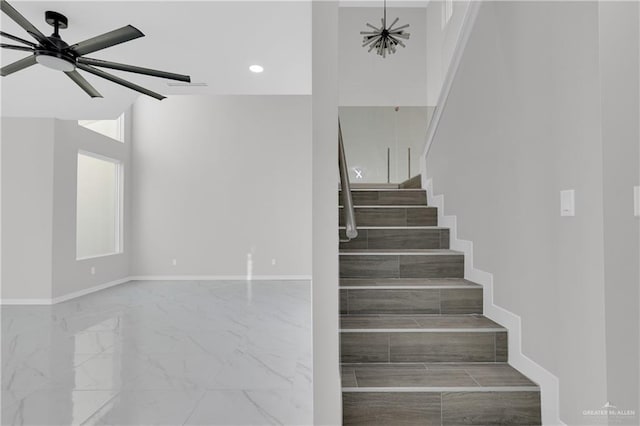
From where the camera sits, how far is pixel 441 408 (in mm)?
1779

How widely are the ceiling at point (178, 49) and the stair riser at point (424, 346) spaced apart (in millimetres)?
2747

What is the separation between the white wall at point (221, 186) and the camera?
7332 mm

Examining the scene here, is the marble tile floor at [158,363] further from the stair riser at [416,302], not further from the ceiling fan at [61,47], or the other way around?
the ceiling fan at [61,47]

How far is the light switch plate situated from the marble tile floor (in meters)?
1.76

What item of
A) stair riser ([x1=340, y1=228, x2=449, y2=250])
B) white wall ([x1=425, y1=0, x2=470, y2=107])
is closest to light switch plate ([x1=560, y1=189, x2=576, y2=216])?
stair riser ([x1=340, y1=228, x2=449, y2=250])

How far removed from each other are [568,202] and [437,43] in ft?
13.9

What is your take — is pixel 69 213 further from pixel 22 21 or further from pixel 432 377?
pixel 432 377

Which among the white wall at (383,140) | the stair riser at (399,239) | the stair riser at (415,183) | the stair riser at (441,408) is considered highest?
the white wall at (383,140)

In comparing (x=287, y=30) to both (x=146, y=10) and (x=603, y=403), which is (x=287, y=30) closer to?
(x=146, y=10)

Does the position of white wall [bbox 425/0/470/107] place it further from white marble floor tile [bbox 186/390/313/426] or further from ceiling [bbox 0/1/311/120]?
white marble floor tile [bbox 186/390/313/426]

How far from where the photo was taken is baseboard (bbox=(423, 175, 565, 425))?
169 centimetres

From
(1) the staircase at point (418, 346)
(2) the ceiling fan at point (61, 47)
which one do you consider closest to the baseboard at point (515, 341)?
(1) the staircase at point (418, 346)

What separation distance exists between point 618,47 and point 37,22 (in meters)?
4.29

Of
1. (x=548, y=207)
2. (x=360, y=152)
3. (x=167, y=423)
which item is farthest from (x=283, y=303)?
(x=548, y=207)
